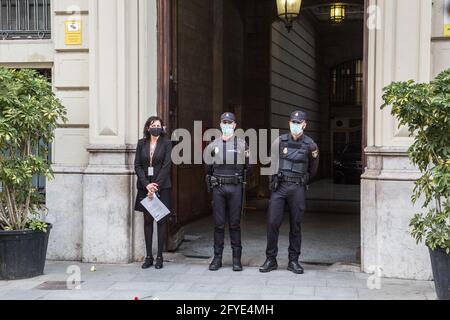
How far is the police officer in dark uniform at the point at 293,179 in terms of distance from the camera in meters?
7.14

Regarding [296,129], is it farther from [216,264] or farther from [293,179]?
[216,264]

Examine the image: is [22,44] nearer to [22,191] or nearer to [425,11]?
[22,191]

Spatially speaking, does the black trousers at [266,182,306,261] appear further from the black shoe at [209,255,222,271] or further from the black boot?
the black shoe at [209,255,222,271]

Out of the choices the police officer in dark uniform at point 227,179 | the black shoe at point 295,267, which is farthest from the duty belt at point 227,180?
the black shoe at point 295,267

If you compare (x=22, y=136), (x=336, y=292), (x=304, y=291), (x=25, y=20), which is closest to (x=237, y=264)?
(x=304, y=291)

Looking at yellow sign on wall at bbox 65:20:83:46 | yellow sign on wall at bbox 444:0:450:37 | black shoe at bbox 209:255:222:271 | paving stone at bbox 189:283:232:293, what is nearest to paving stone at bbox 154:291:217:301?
paving stone at bbox 189:283:232:293

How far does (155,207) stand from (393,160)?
3057mm

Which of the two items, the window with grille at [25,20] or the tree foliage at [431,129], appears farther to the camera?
the window with grille at [25,20]

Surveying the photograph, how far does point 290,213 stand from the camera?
23.9ft

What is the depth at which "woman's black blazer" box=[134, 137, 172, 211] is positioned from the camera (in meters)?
7.44

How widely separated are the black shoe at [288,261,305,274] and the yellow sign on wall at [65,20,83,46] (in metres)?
4.26

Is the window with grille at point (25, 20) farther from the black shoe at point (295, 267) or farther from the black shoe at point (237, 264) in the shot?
the black shoe at point (295, 267)

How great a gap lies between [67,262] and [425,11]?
5815 millimetres

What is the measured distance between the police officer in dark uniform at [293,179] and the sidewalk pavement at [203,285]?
365 mm
